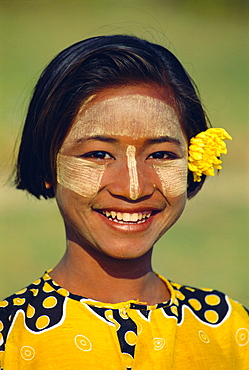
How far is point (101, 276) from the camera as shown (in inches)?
101

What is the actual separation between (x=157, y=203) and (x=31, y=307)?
27.6 inches

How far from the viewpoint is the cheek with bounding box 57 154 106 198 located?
245 cm

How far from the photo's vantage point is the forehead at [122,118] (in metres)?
2.41

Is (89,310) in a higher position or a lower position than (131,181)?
lower

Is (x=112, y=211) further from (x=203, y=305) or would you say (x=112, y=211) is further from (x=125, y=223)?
(x=203, y=305)

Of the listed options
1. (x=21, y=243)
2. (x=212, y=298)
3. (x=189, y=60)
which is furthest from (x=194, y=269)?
(x=189, y=60)

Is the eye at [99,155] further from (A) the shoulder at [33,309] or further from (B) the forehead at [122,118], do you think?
(A) the shoulder at [33,309]

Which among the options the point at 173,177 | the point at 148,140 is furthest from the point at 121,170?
the point at 173,177

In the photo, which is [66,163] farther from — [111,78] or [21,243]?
[21,243]

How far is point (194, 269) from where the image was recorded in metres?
7.04

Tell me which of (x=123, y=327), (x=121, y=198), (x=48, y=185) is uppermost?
(x=121, y=198)

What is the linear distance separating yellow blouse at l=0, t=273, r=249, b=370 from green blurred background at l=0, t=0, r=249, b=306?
2.07 meters

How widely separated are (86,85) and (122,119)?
0.23 metres

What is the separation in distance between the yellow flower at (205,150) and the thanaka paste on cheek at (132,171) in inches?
15.1
